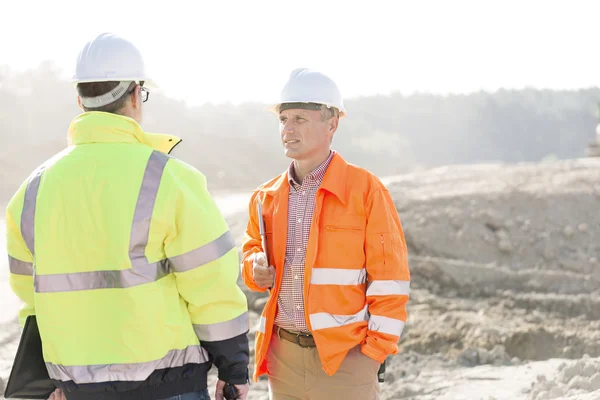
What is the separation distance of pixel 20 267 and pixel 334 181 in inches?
49.0

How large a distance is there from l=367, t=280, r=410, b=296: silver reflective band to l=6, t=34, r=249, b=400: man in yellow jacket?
0.69 meters

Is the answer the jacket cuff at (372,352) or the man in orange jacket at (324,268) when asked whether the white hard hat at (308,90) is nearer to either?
the man in orange jacket at (324,268)

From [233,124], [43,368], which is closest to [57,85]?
[233,124]

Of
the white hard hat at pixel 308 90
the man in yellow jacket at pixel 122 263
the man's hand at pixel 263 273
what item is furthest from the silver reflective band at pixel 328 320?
the white hard hat at pixel 308 90

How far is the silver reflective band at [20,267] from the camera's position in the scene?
7.91 ft

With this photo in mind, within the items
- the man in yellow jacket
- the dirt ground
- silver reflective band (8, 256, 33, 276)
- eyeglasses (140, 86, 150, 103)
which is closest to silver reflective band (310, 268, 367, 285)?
the man in yellow jacket

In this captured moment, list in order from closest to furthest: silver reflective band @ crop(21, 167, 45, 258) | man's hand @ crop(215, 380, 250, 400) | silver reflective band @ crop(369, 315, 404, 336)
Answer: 1. silver reflective band @ crop(21, 167, 45, 258)
2. man's hand @ crop(215, 380, 250, 400)
3. silver reflective band @ crop(369, 315, 404, 336)

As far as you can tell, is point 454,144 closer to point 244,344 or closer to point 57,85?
point 57,85

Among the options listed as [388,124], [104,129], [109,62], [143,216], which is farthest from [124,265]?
[388,124]

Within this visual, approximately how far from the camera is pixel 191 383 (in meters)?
2.32

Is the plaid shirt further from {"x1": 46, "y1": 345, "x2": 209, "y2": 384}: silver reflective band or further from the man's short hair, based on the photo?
the man's short hair

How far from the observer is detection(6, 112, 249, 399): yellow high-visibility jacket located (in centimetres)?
218

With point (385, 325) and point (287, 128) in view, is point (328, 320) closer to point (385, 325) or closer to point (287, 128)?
point (385, 325)

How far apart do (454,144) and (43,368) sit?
220 ft
